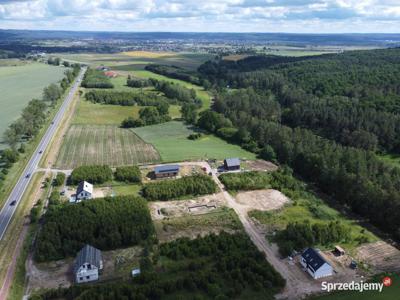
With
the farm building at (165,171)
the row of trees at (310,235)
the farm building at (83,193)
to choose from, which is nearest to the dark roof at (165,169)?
the farm building at (165,171)

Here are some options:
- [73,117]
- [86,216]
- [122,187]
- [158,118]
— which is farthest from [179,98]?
[86,216]

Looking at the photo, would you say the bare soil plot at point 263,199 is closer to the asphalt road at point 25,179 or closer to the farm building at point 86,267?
the farm building at point 86,267

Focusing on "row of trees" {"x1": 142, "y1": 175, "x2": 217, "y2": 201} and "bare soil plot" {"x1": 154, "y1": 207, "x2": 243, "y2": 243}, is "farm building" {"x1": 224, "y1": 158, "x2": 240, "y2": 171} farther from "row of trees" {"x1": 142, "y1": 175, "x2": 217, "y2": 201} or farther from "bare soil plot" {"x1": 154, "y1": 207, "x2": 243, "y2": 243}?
"bare soil plot" {"x1": 154, "y1": 207, "x2": 243, "y2": 243}

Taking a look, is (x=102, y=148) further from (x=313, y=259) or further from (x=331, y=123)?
(x=331, y=123)

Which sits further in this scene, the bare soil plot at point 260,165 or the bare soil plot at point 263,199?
the bare soil plot at point 260,165

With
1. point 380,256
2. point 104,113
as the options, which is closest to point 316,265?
point 380,256

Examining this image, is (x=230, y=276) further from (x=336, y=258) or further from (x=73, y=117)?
(x=73, y=117)
